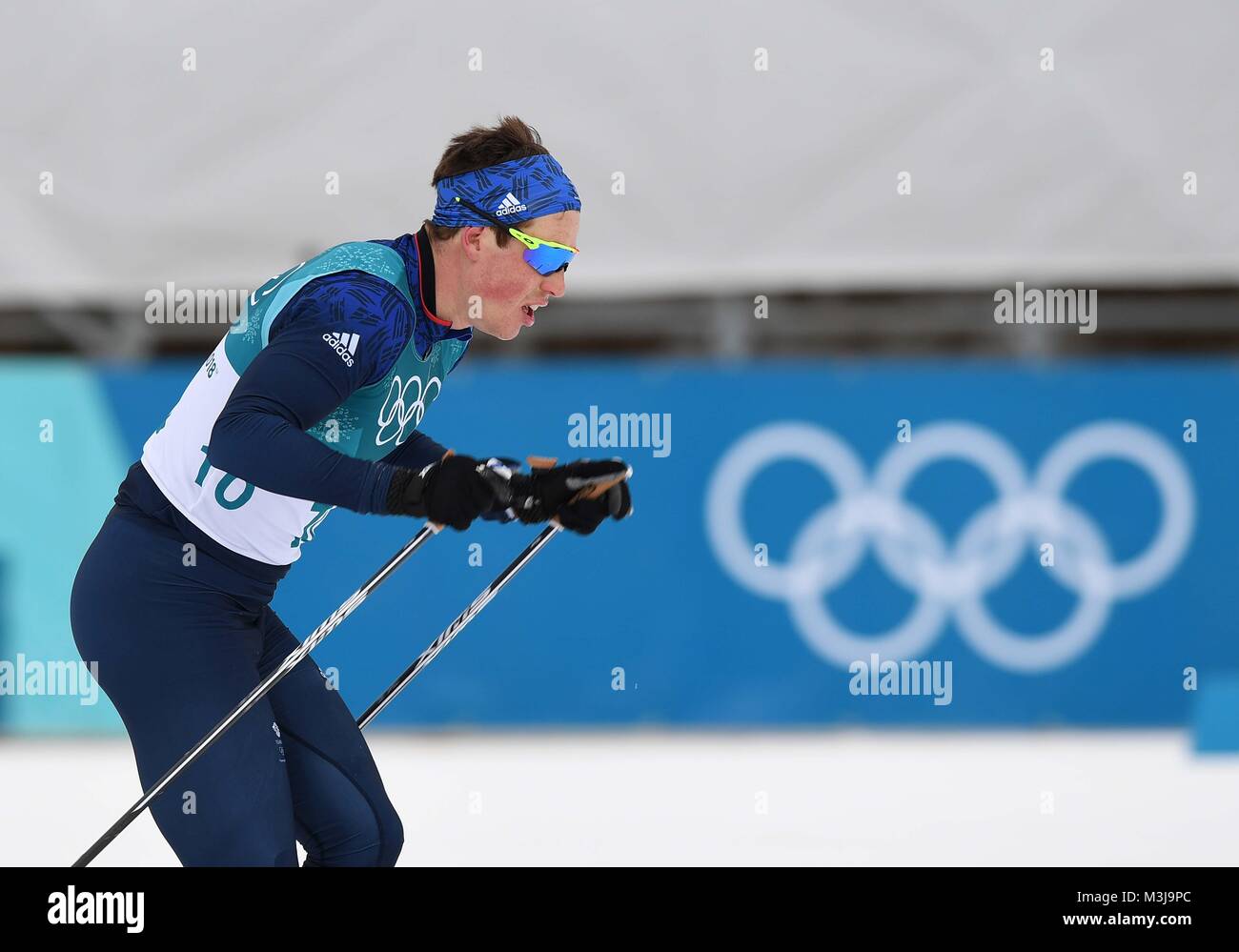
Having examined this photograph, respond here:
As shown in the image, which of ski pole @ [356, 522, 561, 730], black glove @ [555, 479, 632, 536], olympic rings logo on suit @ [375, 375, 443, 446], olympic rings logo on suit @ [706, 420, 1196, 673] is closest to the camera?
olympic rings logo on suit @ [375, 375, 443, 446]

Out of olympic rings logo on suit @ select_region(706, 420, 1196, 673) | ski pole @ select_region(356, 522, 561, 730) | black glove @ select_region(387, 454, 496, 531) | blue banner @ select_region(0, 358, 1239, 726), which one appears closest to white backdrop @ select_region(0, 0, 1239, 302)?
blue banner @ select_region(0, 358, 1239, 726)

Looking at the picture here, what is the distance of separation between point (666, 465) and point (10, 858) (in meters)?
2.73

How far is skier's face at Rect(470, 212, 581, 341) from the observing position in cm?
267

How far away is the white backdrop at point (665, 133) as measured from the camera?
A: 17.5 feet

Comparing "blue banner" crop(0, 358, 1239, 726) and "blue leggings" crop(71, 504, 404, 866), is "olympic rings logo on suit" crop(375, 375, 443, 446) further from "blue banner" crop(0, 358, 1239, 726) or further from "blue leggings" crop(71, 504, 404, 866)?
"blue banner" crop(0, 358, 1239, 726)

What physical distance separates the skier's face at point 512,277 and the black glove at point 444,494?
39cm

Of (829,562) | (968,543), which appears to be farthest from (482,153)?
(968,543)

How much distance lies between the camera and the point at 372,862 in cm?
278

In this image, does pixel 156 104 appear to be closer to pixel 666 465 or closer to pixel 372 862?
pixel 666 465

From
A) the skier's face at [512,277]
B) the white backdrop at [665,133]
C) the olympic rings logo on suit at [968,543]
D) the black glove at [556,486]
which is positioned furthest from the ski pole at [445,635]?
the olympic rings logo on suit at [968,543]

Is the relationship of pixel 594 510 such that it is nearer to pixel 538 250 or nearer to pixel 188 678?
pixel 538 250

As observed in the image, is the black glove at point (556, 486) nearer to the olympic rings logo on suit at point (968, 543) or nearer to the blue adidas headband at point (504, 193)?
the blue adidas headband at point (504, 193)

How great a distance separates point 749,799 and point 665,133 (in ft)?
7.67
